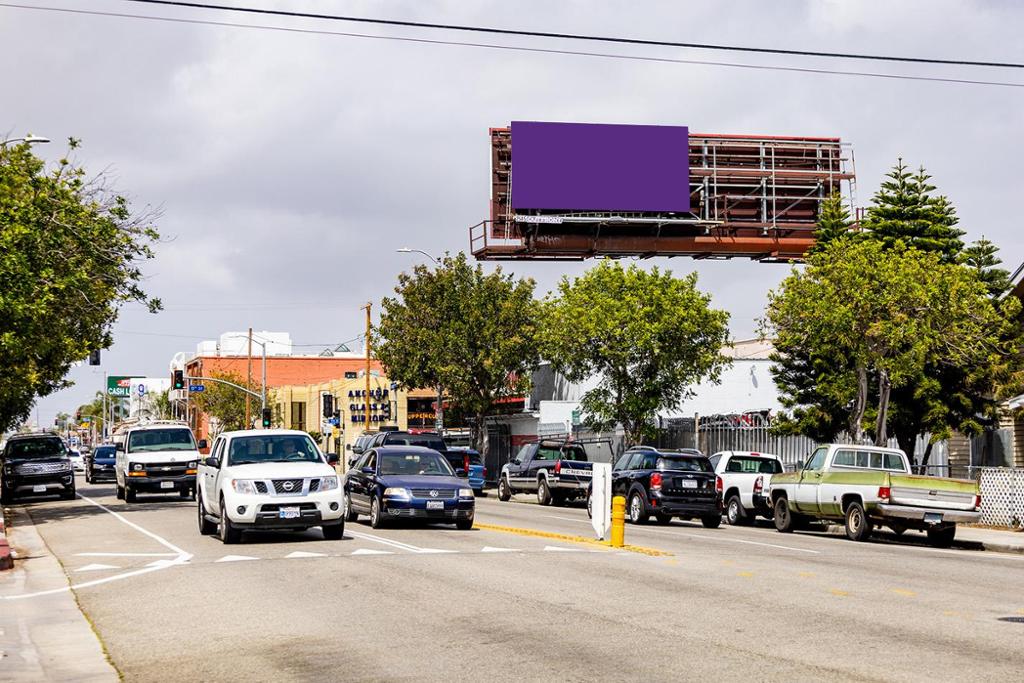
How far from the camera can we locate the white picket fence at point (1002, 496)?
27953 mm

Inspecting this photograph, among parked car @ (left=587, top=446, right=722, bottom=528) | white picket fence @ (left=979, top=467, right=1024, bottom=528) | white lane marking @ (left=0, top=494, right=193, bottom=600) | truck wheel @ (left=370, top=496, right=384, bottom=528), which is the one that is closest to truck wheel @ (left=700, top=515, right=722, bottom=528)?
parked car @ (left=587, top=446, right=722, bottom=528)

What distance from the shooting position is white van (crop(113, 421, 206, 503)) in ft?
116

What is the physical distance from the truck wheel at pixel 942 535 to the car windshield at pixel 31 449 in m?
26.6

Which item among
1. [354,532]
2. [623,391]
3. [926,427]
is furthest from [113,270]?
[926,427]

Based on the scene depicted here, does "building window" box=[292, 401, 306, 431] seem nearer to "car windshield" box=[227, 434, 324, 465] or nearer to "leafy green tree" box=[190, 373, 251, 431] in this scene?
"leafy green tree" box=[190, 373, 251, 431]

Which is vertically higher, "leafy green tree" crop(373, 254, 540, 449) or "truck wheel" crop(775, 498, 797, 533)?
"leafy green tree" crop(373, 254, 540, 449)

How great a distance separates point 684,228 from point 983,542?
3224 centimetres

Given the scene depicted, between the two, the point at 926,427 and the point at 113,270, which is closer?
the point at 113,270

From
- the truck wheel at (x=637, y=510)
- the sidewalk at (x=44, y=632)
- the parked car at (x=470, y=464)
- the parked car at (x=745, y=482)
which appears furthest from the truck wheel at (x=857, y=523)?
the parked car at (x=470, y=464)

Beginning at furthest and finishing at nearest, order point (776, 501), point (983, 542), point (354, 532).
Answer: point (776, 501)
point (983, 542)
point (354, 532)

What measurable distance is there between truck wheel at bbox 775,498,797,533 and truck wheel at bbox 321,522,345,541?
11008 millimetres

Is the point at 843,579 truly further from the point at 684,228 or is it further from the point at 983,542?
the point at 684,228

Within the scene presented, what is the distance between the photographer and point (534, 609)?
12664mm

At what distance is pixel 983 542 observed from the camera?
81.1 ft
